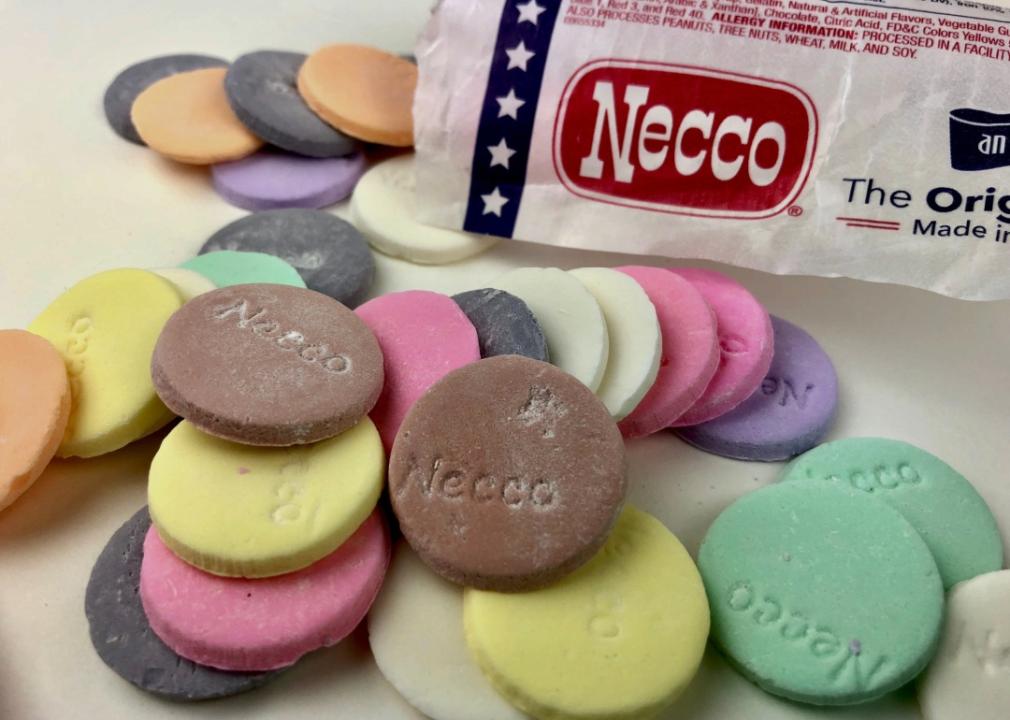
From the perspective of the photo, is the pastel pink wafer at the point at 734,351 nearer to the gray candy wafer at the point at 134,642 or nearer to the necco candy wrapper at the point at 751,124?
the necco candy wrapper at the point at 751,124

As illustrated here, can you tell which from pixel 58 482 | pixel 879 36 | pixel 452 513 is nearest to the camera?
pixel 452 513

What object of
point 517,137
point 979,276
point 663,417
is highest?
point 517,137

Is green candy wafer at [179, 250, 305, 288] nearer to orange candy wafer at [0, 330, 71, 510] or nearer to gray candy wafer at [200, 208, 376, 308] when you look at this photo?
gray candy wafer at [200, 208, 376, 308]

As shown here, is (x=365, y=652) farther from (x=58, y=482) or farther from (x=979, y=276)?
(x=979, y=276)

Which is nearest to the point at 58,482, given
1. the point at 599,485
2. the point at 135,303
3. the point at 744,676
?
the point at 135,303

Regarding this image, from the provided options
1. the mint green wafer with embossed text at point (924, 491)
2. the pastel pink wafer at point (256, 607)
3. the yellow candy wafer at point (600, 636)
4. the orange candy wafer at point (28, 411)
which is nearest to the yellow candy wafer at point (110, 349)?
the orange candy wafer at point (28, 411)

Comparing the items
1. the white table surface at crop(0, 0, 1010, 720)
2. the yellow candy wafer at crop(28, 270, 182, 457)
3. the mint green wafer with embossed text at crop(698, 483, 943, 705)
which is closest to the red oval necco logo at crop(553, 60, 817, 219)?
the white table surface at crop(0, 0, 1010, 720)
